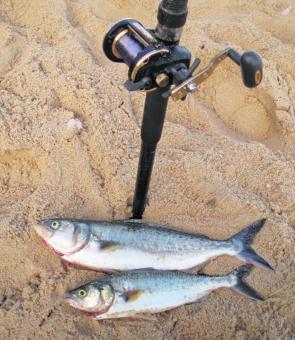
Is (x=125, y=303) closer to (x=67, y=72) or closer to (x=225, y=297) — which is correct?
(x=225, y=297)

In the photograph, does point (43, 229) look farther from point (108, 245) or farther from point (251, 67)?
point (251, 67)

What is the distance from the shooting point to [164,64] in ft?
6.15

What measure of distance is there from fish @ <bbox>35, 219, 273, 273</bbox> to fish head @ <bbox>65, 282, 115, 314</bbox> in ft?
0.56

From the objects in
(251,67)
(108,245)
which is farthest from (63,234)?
(251,67)

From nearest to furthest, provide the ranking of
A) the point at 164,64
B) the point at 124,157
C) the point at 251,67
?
the point at 251,67, the point at 164,64, the point at 124,157

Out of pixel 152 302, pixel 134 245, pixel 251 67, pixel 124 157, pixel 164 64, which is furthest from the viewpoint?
pixel 124 157

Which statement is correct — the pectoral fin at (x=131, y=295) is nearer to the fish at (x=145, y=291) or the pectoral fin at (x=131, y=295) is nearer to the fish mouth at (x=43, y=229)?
the fish at (x=145, y=291)

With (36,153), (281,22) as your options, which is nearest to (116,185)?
(36,153)

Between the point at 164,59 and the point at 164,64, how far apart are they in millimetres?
22

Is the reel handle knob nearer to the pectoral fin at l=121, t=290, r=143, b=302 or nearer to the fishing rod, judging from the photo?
the fishing rod

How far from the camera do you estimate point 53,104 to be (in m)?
3.16

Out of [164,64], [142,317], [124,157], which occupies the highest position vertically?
[164,64]

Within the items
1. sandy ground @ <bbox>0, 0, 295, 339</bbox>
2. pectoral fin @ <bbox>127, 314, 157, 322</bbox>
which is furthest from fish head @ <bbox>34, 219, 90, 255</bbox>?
pectoral fin @ <bbox>127, 314, 157, 322</bbox>

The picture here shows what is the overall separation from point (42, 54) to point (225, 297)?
2.20m
